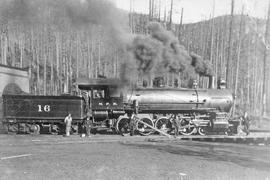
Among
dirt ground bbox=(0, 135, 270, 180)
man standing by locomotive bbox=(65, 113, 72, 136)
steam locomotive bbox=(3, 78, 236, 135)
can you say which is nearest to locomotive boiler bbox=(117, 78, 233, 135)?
steam locomotive bbox=(3, 78, 236, 135)

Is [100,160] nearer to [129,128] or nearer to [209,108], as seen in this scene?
[129,128]

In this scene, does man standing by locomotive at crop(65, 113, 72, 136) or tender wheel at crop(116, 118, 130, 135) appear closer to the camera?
man standing by locomotive at crop(65, 113, 72, 136)

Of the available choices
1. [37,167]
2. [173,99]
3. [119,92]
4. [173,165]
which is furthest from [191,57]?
[37,167]

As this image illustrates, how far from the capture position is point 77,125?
17500 mm

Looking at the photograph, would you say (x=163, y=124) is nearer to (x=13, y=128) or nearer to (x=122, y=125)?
(x=122, y=125)

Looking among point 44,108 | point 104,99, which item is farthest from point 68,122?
point 104,99

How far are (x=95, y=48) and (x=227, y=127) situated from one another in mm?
39696

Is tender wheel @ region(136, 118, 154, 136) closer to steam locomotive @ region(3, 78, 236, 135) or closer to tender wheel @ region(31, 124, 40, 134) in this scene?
steam locomotive @ region(3, 78, 236, 135)

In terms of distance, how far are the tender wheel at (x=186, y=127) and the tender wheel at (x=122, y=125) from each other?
286 cm

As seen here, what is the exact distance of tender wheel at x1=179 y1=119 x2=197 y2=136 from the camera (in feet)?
59.9

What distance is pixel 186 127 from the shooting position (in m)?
18.3

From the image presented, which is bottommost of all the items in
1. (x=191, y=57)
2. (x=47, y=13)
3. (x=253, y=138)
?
(x=253, y=138)

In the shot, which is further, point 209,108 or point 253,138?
point 209,108

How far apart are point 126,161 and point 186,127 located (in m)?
8.95
